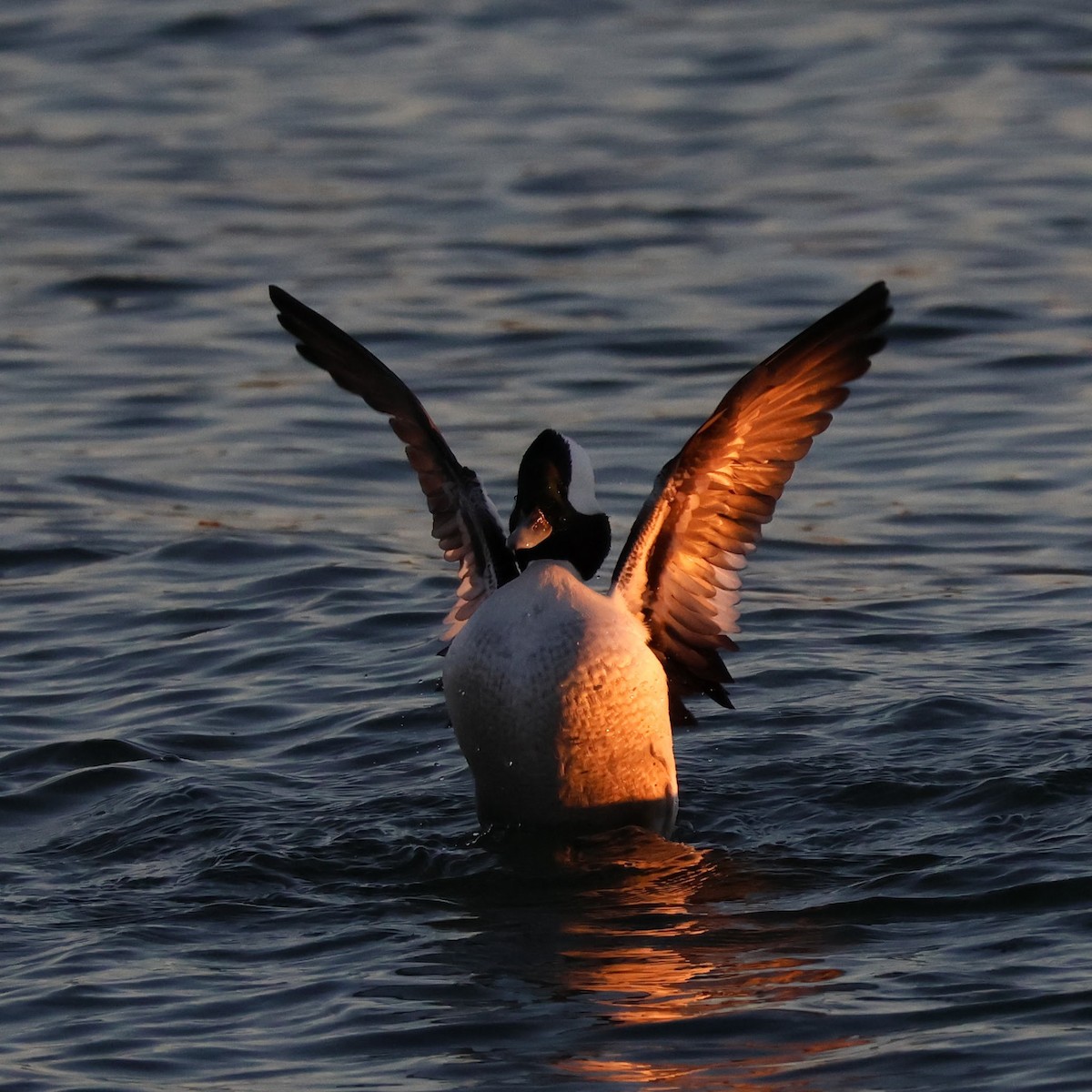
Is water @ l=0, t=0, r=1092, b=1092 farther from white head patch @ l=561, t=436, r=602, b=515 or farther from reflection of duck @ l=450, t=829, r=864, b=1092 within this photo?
white head patch @ l=561, t=436, r=602, b=515

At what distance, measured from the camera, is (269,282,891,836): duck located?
7273 mm

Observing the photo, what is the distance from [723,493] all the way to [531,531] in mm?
740

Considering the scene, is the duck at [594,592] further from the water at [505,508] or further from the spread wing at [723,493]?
the water at [505,508]

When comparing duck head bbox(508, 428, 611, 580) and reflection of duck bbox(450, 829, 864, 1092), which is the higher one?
duck head bbox(508, 428, 611, 580)

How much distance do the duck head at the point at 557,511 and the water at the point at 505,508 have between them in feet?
3.20

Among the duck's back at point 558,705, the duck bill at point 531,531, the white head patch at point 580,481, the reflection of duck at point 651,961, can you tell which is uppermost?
the white head patch at point 580,481

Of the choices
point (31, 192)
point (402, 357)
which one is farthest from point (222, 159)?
point (402, 357)

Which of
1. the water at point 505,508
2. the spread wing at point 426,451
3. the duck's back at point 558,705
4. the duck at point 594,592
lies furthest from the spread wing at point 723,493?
the water at point 505,508

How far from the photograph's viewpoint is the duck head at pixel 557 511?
7.36 m

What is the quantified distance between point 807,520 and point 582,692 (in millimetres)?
4252

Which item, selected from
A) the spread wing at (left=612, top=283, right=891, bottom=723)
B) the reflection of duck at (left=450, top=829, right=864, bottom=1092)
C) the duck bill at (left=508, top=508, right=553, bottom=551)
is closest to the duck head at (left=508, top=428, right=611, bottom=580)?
the duck bill at (left=508, top=508, right=553, bottom=551)

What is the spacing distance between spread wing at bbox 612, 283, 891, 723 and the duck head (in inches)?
5.4

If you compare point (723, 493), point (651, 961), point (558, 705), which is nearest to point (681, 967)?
point (651, 961)

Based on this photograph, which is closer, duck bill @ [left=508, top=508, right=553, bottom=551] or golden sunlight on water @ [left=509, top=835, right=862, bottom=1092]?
golden sunlight on water @ [left=509, top=835, right=862, bottom=1092]
